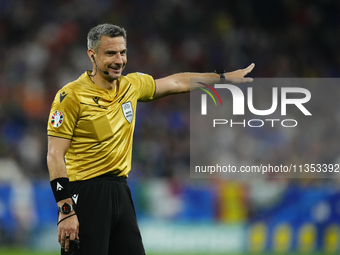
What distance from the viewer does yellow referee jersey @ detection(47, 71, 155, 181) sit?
11.2 ft

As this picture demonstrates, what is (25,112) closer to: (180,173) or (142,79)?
(180,173)

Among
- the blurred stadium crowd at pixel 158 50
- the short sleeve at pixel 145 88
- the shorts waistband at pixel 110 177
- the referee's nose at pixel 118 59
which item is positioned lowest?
the shorts waistband at pixel 110 177

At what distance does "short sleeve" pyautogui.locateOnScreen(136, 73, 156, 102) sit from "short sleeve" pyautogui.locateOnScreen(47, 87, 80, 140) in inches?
28.3

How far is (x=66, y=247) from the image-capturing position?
10.9 feet

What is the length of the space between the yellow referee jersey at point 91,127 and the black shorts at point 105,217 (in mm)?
88

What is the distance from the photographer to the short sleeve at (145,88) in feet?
13.3

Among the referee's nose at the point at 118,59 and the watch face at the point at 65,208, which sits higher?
the referee's nose at the point at 118,59

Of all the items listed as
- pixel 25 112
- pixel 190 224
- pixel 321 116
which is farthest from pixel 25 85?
pixel 321 116

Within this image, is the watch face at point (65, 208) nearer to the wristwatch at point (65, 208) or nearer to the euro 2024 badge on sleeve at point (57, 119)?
the wristwatch at point (65, 208)

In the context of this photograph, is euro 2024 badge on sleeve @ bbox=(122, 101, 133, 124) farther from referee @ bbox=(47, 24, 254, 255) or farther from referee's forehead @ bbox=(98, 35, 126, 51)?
referee's forehead @ bbox=(98, 35, 126, 51)

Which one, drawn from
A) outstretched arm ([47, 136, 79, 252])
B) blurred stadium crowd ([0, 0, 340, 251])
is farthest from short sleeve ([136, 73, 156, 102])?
blurred stadium crowd ([0, 0, 340, 251])

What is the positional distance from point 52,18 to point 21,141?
2.78m

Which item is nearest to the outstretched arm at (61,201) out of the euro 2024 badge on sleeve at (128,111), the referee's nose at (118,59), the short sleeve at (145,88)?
the euro 2024 badge on sleeve at (128,111)

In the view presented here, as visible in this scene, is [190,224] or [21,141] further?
[21,141]
